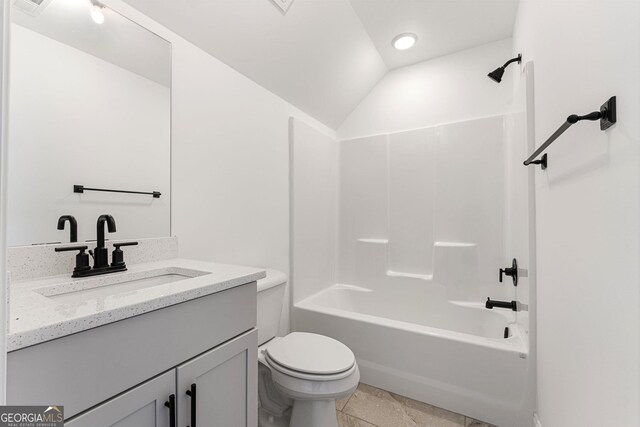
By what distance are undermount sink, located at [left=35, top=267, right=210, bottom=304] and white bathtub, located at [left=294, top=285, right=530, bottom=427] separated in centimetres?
119

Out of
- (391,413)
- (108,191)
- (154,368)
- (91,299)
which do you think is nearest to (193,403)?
(154,368)

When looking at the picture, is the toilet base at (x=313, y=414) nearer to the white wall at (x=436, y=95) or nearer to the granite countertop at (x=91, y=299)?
the granite countertop at (x=91, y=299)

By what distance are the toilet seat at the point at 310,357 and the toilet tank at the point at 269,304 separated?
0.23 feet

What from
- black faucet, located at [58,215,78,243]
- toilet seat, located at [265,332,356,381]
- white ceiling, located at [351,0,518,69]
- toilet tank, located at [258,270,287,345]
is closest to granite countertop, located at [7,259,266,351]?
black faucet, located at [58,215,78,243]

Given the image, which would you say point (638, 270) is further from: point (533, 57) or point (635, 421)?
point (533, 57)

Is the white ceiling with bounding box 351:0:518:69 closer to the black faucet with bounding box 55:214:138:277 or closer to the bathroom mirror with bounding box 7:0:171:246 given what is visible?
the bathroom mirror with bounding box 7:0:171:246

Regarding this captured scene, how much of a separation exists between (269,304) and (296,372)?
36 centimetres

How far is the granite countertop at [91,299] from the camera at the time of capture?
51cm

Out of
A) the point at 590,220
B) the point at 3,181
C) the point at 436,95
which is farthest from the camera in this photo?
the point at 436,95

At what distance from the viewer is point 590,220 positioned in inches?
30.0

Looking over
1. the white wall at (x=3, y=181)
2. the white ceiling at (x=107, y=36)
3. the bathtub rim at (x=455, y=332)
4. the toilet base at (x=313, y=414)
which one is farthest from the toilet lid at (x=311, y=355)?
the white ceiling at (x=107, y=36)

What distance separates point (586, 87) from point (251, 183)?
1.57 metres

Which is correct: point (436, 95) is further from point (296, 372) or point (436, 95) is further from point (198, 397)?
point (198, 397)

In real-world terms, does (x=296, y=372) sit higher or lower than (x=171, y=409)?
lower
